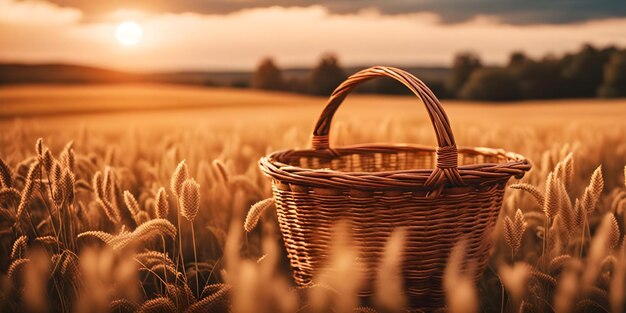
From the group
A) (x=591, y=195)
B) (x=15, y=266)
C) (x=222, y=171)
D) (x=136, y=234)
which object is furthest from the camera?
(x=222, y=171)

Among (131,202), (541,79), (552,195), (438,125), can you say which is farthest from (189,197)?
(541,79)

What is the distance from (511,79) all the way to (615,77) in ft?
15.1

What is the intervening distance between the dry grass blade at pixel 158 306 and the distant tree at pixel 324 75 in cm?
1280

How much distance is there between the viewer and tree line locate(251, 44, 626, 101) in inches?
522

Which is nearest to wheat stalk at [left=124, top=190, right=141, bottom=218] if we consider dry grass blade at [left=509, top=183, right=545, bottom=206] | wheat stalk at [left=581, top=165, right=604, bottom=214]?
dry grass blade at [left=509, top=183, right=545, bottom=206]

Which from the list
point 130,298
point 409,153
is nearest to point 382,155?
point 409,153

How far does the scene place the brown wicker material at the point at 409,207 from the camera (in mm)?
1623

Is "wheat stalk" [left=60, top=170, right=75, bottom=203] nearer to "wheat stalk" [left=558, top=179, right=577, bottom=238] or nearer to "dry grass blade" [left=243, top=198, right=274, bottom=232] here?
"dry grass blade" [left=243, top=198, right=274, bottom=232]

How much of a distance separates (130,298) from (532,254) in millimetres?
1332

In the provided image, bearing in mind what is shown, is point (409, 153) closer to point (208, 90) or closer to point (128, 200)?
point (128, 200)

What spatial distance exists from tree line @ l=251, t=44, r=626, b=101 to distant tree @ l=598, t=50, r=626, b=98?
21 millimetres

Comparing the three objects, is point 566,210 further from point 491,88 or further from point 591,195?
point 491,88

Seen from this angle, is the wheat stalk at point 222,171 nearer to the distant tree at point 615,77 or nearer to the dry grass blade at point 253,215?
the dry grass blade at point 253,215

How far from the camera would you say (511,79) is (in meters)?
16.3
